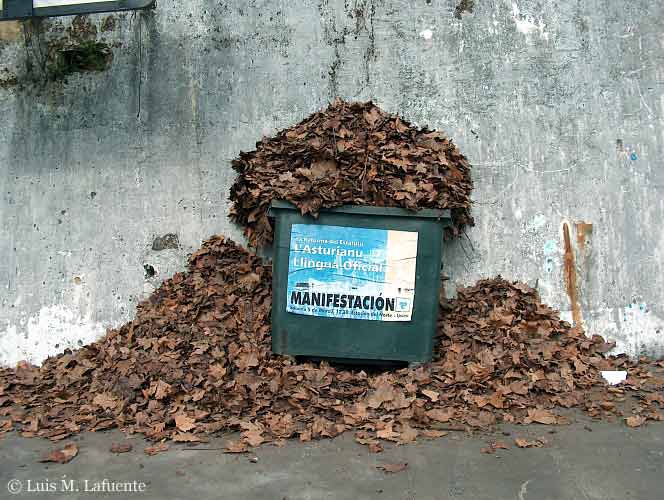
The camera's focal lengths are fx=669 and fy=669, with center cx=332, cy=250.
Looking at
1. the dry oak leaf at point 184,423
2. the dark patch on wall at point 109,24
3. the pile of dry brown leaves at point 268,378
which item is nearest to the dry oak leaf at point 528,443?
the pile of dry brown leaves at point 268,378

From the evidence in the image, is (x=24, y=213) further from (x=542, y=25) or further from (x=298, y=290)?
(x=542, y=25)

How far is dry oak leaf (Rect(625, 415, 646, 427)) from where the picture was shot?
4.23 metres

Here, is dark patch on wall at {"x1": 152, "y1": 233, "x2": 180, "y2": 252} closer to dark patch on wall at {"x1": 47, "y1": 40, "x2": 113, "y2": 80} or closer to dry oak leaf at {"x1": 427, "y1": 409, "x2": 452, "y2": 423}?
dark patch on wall at {"x1": 47, "y1": 40, "x2": 113, "y2": 80}

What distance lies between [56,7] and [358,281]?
3.04 m

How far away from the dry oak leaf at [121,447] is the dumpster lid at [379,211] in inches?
72.1

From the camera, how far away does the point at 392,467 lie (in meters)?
3.62

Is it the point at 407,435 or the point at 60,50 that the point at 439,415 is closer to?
the point at 407,435

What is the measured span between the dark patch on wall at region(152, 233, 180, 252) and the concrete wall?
19 mm

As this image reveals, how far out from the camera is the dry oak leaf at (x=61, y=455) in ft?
12.7

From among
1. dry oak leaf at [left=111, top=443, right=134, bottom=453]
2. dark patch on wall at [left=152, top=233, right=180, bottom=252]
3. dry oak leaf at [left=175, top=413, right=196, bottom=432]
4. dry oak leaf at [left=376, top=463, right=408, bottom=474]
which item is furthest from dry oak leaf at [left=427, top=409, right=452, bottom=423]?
dark patch on wall at [left=152, top=233, right=180, bottom=252]

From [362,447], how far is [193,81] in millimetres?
3391

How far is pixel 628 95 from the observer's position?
18.0 ft

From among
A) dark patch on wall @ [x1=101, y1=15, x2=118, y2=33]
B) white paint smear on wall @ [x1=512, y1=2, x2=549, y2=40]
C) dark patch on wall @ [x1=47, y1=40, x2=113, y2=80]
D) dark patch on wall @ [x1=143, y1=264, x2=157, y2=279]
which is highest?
white paint smear on wall @ [x1=512, y1=2, x2=549, y2=40]

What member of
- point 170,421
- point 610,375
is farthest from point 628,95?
point 170,421
